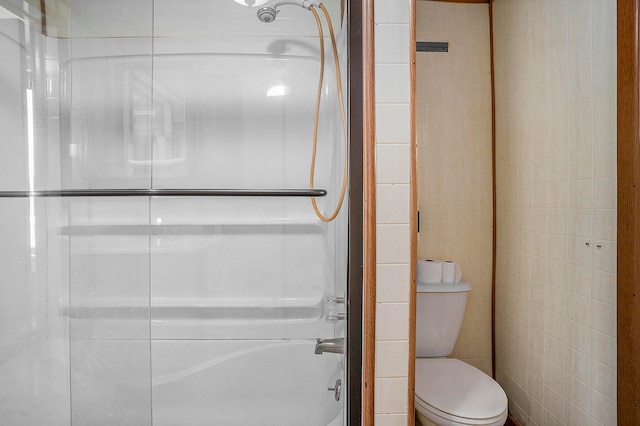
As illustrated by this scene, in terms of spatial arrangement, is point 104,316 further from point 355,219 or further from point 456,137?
point 456,137

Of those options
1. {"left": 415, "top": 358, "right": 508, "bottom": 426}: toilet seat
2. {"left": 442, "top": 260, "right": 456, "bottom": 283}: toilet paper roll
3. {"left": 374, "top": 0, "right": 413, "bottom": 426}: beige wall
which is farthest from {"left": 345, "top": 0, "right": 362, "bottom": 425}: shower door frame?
{"left": 442, "top": 260, "right": 456, "bottom": 283}: toilet paper roll

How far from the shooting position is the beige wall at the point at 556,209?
117cm

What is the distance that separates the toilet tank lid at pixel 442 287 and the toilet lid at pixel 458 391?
0.32 metres

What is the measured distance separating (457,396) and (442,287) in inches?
17.9

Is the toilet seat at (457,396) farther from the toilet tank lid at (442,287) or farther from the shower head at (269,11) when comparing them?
the shower head at (269,11)

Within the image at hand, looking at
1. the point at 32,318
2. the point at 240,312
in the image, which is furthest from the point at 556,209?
the point at 32,318

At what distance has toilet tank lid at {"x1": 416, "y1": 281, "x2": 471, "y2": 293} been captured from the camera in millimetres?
1561

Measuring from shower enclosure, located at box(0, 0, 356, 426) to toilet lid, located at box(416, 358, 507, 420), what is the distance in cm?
48

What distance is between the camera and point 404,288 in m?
0.90

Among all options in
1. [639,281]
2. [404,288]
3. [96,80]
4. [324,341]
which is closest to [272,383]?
[324,341]

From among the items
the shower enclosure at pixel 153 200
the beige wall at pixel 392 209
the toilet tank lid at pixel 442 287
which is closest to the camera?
the beige wall at pixel 392 209

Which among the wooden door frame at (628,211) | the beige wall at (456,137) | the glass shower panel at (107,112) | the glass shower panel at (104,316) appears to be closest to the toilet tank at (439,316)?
the beige wall at (456,137)

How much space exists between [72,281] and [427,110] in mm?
1620

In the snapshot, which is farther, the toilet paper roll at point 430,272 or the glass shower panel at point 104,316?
the toilet paper roll at point 430,272
